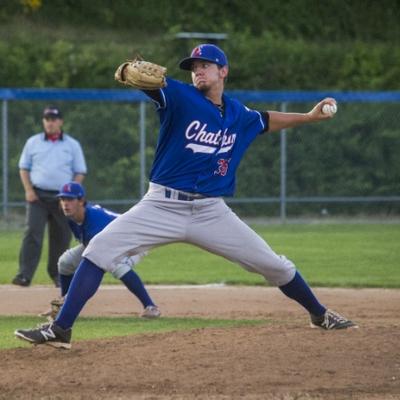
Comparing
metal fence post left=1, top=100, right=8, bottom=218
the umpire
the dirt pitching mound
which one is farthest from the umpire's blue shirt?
metal fence post left=1, top=100, right=8, bottom=218

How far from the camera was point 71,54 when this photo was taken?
23.9 meters

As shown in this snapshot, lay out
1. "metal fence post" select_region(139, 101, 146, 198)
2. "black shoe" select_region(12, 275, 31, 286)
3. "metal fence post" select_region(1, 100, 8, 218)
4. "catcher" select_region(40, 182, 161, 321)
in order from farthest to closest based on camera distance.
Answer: "metal fence post" select_region(139, 101, 146, 198)
"metal fence post" select_region(1, 100, 8, 218)
"black shoe" select_region(12, 275, 31, 286)
"catcher" select_region(40, 182, 161, 321)

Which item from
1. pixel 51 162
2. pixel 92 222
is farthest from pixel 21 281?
pixel 92 222

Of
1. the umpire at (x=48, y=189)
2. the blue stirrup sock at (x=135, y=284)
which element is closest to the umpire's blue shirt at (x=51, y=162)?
the umpire at (x=48, y=189)

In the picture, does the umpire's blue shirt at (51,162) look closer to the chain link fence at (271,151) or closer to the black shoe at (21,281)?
the black shoe at (21,281)

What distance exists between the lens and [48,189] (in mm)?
12242

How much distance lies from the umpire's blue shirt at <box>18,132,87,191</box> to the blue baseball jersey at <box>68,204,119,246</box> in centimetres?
275

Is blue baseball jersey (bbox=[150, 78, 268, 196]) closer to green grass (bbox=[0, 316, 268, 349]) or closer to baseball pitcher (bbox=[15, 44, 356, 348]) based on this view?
baseball pitcher (bbox=[15, 44, 356, 348])

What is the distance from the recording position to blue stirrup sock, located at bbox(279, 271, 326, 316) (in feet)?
24.6

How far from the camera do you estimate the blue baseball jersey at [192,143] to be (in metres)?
6.88

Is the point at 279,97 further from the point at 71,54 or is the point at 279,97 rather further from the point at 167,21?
the point at 167,21

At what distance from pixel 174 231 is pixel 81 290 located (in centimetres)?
69

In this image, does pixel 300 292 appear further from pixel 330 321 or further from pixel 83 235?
pixel 83 235

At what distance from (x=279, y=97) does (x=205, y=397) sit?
1383 cm
